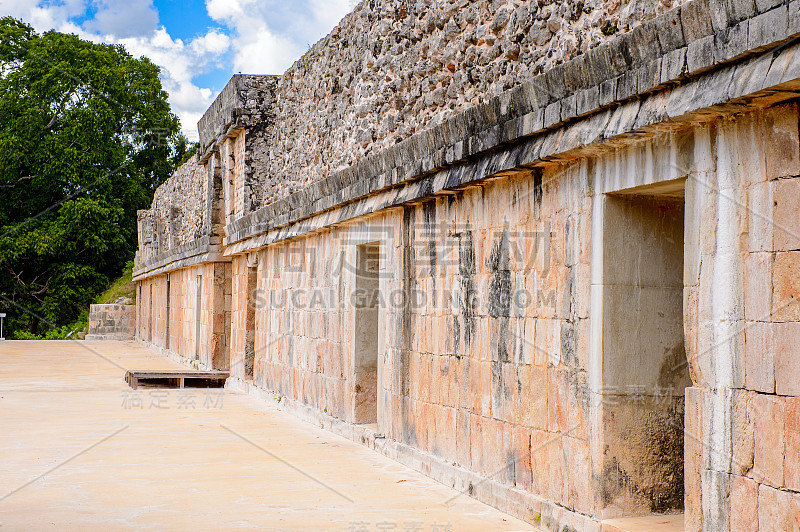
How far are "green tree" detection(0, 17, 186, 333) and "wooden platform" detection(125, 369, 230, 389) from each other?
19.4 m

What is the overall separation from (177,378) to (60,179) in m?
21.3

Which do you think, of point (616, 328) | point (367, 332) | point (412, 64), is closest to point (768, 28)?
point (616, 328)

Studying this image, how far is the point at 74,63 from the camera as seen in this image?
32938 millimetres

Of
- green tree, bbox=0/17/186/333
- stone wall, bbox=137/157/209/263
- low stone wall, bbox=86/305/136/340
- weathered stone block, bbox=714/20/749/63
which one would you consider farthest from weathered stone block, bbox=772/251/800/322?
green tree, bbox=0/17/186/333

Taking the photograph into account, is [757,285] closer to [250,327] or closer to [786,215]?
[786,215]

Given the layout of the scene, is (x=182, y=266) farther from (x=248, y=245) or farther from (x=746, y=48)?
(x=746, y=48)

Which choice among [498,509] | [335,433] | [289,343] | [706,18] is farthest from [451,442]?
[289,343]

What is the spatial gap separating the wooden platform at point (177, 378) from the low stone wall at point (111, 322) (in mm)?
14144

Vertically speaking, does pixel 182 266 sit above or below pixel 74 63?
below

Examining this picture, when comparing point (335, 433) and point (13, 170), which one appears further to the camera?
point (13, 170)

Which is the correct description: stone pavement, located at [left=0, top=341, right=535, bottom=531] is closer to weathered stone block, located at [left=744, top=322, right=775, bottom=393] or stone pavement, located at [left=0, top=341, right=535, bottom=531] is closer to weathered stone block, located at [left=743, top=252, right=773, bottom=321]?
weathered stone block, located at [left=744, top=322, right=775, bottom=393]

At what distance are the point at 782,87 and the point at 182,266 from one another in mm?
15038

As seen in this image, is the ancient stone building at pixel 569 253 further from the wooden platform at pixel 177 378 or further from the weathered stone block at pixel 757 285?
the wooden platform at pixel 177 378

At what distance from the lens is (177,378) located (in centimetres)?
1301
